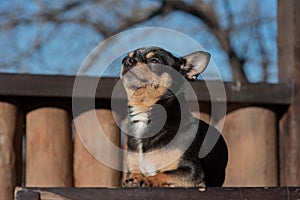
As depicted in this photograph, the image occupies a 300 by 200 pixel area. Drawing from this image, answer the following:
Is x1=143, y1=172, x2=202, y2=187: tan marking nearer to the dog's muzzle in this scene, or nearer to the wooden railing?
the dog's muzzle

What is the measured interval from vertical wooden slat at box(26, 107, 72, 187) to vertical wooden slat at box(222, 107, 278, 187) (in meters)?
1.14

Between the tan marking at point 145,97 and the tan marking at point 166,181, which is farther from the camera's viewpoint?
the tan marking at point 145,97

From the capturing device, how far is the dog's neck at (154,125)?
408 centimetres

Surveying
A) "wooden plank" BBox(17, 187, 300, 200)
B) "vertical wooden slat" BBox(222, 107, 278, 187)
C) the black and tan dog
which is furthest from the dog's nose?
"vertical wooden slat" BBox(222, 107, 278, 187)

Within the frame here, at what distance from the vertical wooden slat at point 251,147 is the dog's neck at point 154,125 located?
1.83m

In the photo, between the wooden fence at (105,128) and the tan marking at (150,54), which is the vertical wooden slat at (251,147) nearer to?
the wooden fence at (105,128)

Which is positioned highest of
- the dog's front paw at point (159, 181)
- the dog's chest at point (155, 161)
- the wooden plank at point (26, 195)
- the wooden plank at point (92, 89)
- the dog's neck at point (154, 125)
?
the wooden plank at point (92, 89)

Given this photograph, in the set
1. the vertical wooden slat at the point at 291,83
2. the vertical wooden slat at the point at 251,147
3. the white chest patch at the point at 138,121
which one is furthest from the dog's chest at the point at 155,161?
the vertical wooden slat at the point at 291,83

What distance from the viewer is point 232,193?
3.64 metres

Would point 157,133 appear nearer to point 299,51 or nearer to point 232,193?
point 232,193

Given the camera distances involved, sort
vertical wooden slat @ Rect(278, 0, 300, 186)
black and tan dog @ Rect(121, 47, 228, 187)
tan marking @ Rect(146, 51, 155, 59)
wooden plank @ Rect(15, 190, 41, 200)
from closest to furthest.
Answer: wooden plank @ Rect(15, 190, 41, 200) → black and tan dog @ Rect(121, 47, 228, 187) → tan marking @ Rect(146, 51, 155, 59) → vertical wooden slat @ Rect(278, 0, 300, 186)

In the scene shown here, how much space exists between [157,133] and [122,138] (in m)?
1.89

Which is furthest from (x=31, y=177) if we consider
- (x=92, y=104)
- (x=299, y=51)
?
(x=299, y=51)

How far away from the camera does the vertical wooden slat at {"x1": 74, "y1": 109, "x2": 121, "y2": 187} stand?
5.75 metres
